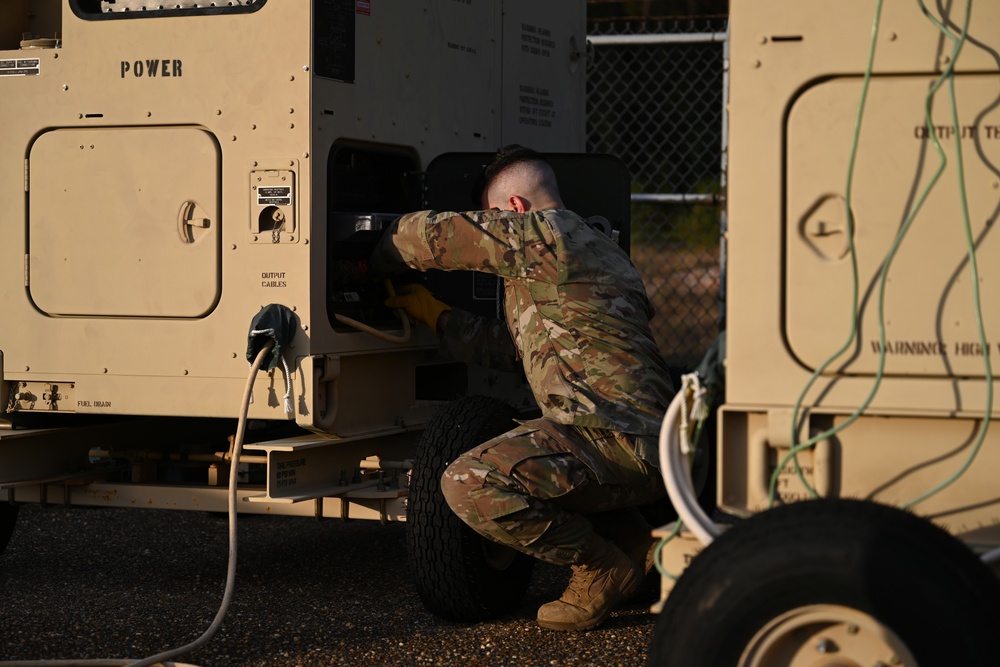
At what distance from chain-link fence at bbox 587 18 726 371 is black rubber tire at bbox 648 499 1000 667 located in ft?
21.7

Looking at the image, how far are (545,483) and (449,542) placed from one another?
450 millimetres

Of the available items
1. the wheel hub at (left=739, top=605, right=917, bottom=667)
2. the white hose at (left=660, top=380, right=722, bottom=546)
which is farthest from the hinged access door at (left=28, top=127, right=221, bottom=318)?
the wheel hub at (left=739, top=605, right=917, bottom=667)

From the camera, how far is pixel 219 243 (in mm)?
5000

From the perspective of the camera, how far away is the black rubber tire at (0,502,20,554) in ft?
18.9

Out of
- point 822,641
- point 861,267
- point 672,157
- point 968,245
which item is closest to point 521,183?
point 861,267

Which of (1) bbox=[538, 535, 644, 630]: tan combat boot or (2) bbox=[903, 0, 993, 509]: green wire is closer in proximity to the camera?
(2) bbox=[903, 0, 993, 509]: green wire

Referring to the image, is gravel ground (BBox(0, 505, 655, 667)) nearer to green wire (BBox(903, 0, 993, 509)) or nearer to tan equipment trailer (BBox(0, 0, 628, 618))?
tan equipment trailer (BBox(0, 0, 628, 618))

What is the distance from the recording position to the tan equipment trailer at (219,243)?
4.88 m

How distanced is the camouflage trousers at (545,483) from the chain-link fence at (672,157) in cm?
491

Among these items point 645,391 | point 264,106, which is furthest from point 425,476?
point 264,106

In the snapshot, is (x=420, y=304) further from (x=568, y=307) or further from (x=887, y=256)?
(x=887, y=256)

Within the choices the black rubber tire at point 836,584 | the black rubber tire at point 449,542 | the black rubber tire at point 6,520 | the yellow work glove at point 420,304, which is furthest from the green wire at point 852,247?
the black rubber tire at point 6,520

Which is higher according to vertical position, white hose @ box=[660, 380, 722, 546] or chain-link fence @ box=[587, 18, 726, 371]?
chain-link fence @ box=[587, 18, 726, 371]

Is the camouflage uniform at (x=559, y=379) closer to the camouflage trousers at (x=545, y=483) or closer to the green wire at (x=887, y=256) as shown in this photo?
the camouflage trousers at (x=545, y=483)
